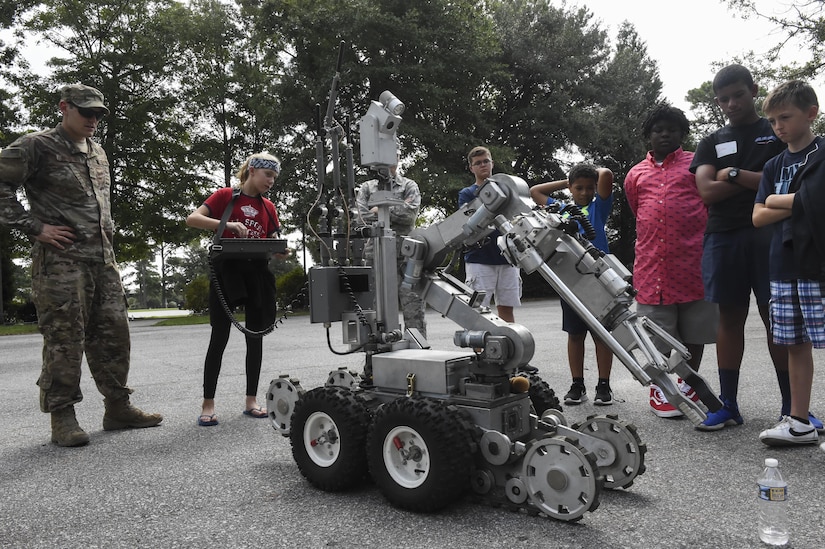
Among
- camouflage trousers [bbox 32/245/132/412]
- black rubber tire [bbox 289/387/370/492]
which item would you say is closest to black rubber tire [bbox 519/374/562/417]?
black rubber tire [bbox 289/387/370/492]

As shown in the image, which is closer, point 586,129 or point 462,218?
point 462,218

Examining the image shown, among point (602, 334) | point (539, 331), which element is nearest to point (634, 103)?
point (539, 331)

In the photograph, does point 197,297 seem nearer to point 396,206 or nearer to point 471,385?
point 396,206

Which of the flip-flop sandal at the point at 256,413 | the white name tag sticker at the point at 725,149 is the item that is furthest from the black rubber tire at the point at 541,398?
the flip-flop sandal at the point at 256,413

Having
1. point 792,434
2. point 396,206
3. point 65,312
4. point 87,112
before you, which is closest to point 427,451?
point 396,206

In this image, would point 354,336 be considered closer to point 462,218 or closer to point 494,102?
point 462,218

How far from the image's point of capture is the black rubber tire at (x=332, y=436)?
2.92 meters

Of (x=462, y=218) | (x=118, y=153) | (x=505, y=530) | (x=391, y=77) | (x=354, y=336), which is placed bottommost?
(x=505, y=530)

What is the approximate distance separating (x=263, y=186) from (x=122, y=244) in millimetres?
21571

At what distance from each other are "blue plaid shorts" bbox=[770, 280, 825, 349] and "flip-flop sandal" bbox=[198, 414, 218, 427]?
12.4ft

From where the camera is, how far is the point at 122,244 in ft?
77.7

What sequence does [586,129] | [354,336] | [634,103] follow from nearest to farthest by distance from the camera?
1. [354,336]
2. [586,129]
3. [634,103]

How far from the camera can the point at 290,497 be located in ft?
9.74

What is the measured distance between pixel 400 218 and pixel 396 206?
0.53m
